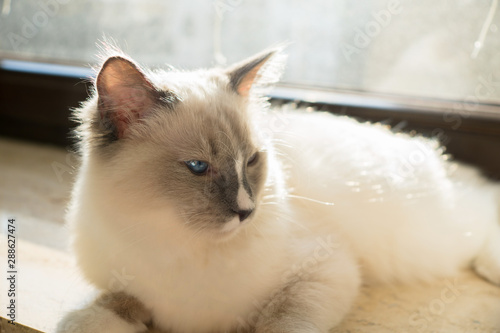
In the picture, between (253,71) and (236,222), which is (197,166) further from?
(253,71)

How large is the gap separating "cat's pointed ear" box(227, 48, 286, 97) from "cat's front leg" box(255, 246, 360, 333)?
1.69ft

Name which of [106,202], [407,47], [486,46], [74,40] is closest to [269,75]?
[106,202]

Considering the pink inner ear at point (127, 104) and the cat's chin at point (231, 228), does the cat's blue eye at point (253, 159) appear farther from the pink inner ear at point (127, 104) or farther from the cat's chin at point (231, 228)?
the pink inner ear at point (127, 104)

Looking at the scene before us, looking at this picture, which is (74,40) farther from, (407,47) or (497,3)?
(497,3)

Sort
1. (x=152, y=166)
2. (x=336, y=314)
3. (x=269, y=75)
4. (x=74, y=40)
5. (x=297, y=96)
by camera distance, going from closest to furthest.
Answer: (x=152, y=166) → (x=336, y=314) → (x=269, y=75) → (x=297, y=96) → (x=74, y=40)

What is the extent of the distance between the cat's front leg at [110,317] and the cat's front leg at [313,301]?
0.31 meters

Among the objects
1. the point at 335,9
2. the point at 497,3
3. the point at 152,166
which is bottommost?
the point at 152,166

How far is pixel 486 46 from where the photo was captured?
1.68 meters

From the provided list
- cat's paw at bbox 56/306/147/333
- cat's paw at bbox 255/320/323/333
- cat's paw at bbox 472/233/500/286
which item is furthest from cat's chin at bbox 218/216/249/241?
cat's paw at bbox 472/233/500/286

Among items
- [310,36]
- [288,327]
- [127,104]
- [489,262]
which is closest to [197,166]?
[127,104]

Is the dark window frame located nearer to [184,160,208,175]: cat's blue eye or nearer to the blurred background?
the blurred background

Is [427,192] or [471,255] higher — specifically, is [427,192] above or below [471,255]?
above

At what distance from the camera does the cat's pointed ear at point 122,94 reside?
97 cm

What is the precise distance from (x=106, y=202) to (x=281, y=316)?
498mm
